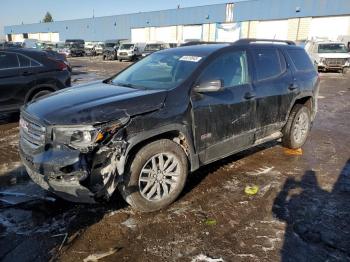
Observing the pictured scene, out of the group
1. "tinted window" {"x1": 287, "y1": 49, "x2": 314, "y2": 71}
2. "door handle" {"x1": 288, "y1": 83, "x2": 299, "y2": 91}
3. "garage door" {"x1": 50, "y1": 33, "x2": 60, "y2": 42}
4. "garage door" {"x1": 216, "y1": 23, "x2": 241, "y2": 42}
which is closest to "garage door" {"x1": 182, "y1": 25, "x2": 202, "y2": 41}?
"garage door" {"x1": 216, "y1": 23, "x2": 241, "y2": 42}

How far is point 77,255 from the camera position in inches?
119

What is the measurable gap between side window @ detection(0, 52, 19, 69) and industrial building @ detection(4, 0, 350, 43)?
34.8m

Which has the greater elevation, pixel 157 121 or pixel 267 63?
pixel 267 63

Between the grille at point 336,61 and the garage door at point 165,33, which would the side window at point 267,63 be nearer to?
the grille at point 336,61

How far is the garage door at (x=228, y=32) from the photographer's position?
44.2m

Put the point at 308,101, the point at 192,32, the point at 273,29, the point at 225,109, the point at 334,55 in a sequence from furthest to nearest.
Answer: the point at 192,32
the point at 273,29
the point at 334,55
the point at 308,101
the point at 225,109

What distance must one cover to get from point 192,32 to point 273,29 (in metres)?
13.1

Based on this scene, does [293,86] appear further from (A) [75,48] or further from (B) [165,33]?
(B) [165,33]

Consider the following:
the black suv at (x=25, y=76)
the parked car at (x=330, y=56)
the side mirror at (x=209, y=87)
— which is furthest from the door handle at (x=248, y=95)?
the parked car at (x=330, y=56)

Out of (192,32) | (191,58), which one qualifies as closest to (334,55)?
(191,58)

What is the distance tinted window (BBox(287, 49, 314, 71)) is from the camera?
18.7 feet

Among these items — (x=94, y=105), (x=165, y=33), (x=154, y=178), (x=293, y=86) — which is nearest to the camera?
(x=94, y=105)

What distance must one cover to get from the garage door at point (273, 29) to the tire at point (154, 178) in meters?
39.3

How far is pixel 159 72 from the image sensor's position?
455 centimetres
